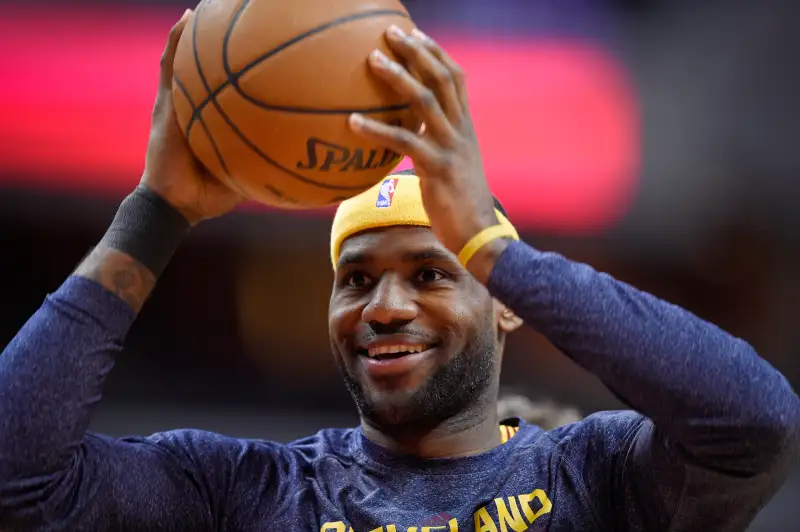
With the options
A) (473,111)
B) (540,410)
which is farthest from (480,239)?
(473,111)

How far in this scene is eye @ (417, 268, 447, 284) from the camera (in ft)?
7.87

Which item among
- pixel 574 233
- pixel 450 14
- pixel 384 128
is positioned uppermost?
pixel 450 14

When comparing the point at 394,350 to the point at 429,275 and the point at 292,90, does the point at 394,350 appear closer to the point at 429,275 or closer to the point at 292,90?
the point at 429,275

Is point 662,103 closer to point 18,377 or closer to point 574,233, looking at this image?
point 574,233

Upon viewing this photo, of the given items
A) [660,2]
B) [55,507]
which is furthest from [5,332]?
[660,2]

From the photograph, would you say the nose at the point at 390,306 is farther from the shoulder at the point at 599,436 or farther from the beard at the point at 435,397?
the shoulder at the point at 599,436

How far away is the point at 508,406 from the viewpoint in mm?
4305

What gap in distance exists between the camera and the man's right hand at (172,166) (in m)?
2.05

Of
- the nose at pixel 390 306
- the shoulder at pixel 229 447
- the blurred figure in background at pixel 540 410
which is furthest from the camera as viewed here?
the blurred figure in background at pixel 540 410

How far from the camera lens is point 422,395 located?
7.63ft

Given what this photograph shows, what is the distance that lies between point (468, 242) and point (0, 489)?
1.07m

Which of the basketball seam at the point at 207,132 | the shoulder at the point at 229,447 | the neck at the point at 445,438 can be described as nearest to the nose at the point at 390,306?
the neck at the point at 445,438

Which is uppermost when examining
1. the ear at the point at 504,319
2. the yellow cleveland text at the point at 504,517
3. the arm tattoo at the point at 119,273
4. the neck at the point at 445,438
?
the arm tattoo at the point at 119,273

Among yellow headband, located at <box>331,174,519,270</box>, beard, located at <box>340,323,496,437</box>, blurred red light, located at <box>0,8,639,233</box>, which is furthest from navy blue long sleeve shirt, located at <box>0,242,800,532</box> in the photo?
blurred red light, located at <box>0,8,639,233</box>
